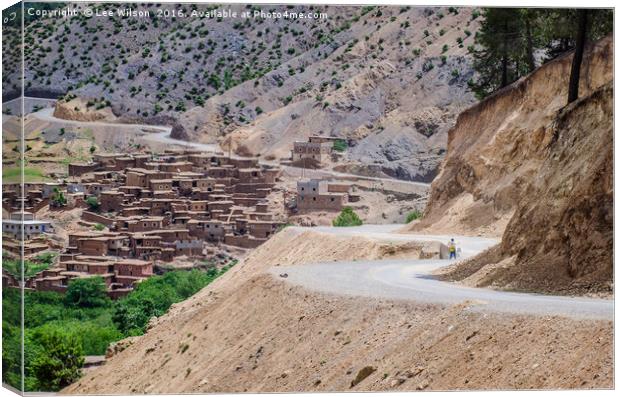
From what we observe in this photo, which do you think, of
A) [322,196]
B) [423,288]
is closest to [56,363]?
[423,288]

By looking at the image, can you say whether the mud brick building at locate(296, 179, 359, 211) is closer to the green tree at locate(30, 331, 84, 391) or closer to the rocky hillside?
the rocky hillside

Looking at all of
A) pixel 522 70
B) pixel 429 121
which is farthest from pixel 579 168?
pixel 429 121

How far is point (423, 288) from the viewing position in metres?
27.2

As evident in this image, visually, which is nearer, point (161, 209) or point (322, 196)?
point (161, 209)

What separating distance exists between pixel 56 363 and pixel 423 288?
22.5 ft

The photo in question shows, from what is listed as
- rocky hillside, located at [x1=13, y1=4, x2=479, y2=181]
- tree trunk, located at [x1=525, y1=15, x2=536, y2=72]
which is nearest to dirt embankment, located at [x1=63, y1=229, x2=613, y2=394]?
tree trunk, located at [x1=525, y1=15, x2=536, y2=72]

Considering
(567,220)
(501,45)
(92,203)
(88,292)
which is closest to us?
(567,220)

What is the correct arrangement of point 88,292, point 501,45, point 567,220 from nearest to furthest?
point 567,220
point 501,45
point 88,292

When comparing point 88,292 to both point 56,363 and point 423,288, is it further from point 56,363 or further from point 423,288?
point 423,288

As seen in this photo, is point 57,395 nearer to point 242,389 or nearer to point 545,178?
point 242,389

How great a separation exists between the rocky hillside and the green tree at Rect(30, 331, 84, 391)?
20692mm

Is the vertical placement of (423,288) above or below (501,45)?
below

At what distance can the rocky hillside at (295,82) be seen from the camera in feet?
210

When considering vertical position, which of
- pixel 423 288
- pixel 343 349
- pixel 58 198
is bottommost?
pixel 58 198
